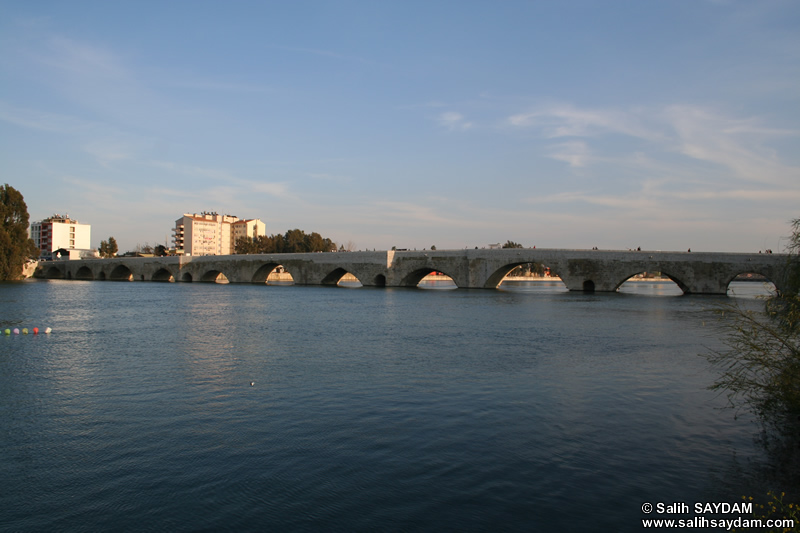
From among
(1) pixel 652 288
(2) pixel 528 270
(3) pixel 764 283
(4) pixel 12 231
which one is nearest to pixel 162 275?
(4) pixel 12 231

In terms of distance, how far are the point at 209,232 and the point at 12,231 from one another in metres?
86.0

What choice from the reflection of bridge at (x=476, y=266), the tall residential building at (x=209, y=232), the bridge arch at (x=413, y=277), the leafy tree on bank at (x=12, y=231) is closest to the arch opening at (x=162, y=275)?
the reflection of bridge at (x=476, y=266)

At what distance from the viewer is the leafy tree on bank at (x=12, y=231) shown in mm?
62156

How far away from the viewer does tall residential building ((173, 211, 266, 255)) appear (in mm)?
144875

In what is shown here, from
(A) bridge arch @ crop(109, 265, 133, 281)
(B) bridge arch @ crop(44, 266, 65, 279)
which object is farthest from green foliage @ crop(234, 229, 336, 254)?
(B) bridge arch @ crop(44, 266, 65, 279)

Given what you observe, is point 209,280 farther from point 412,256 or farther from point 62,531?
point 62,531

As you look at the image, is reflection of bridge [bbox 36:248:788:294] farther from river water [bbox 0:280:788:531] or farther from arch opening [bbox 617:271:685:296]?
river water [bbox 0:280:788:531]

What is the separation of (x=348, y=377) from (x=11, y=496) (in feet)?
24.5

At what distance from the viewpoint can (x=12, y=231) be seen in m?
63.5

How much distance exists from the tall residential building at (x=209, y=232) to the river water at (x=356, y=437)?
134076mm

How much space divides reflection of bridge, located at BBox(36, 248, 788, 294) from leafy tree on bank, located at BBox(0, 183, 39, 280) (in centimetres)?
2133

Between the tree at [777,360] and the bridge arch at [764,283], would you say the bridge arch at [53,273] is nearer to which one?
the bridge arch at [764,283]

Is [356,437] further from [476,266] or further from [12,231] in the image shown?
[12,231]

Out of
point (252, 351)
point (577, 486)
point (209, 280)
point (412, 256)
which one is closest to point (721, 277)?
point (412, 256)
